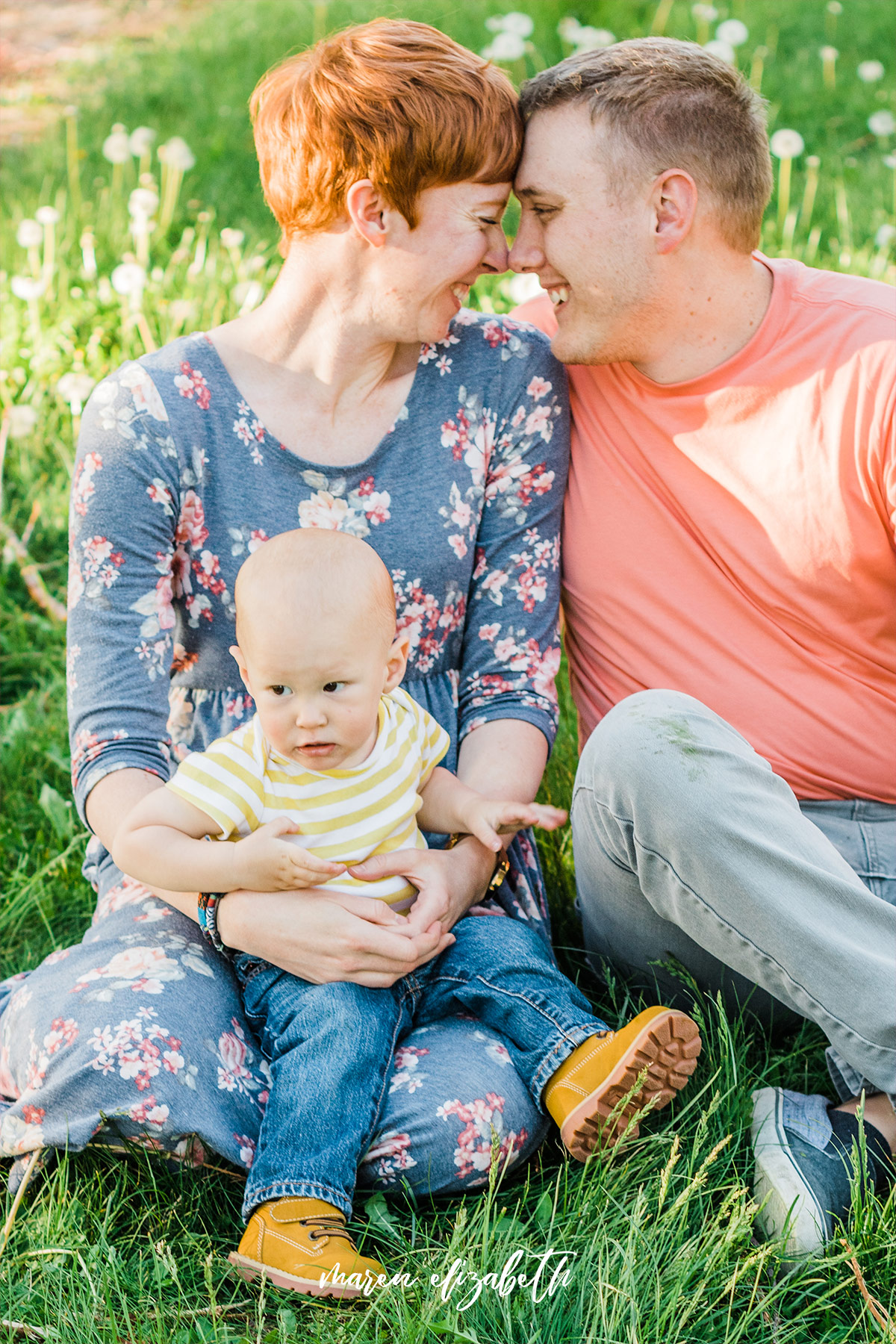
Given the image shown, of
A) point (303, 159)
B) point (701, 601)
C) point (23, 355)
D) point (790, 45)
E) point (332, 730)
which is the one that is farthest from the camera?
point (790, 45)

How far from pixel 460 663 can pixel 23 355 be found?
2100 mm

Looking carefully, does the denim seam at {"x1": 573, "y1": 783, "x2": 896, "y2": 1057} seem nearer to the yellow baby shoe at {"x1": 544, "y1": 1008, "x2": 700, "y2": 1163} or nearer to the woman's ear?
the yellow baby shoe at {"x1": 544, "y1": 1008, "x2": 700, "y2": 1163}

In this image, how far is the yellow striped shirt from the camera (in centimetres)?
193

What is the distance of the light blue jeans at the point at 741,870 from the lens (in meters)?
1.82

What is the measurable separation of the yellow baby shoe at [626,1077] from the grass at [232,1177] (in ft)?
0.20

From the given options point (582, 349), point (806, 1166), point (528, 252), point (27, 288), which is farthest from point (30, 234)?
point (806, 1166)

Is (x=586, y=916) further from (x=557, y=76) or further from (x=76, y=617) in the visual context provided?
(x=557, y=76)

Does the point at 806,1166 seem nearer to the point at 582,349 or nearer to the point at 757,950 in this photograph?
the point at 757,950

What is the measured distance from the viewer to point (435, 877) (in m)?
2.02

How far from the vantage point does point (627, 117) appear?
2.21m

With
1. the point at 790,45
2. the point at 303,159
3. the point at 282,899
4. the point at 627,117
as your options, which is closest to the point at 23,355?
the point at 303,159

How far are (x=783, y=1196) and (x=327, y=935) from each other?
0.73m

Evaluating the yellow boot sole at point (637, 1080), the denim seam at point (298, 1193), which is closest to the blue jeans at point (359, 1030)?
the denim seam at point (298, 1193)

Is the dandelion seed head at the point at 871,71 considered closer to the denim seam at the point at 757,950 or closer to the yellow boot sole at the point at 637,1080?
the denim seam at the point at 757,950
